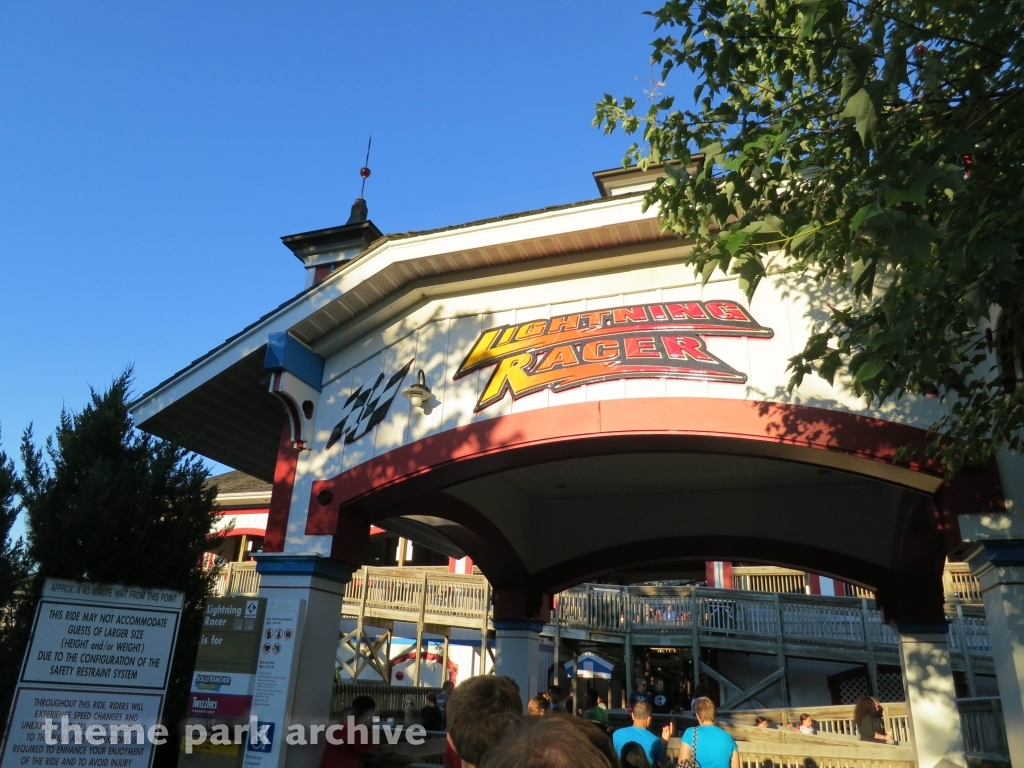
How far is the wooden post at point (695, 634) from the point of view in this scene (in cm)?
1915

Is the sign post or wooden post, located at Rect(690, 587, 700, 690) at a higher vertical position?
wooden post, located at Rect(690, 587, 700, 690)

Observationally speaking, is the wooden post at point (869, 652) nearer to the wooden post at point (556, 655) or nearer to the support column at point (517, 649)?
the wooden post at point (556, 655)

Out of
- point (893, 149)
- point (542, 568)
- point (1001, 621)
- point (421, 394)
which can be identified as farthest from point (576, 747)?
point (542, 568)

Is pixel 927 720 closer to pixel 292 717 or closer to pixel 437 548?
pixel 292 717

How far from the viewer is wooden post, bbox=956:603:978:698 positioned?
662 inches

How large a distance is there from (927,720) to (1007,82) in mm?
7987

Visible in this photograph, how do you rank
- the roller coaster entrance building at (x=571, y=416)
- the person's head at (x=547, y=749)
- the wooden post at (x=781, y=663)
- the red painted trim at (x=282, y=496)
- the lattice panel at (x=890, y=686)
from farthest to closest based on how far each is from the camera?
1. the wooden post at (x=781, y=663)
2. the lattice panel at (x=890, y=686)
3. the red painted trim at (x=282, y=496)
4. the roller coaster entrance building at (x=571, y=416)
5. the person's head at (x=547, y=749)

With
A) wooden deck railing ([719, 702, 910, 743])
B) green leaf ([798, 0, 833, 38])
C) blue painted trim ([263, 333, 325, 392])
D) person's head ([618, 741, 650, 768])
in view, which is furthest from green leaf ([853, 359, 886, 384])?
wooden deck railing ([719, 702, 910, 743])

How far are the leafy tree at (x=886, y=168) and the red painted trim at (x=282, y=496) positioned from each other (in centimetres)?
527

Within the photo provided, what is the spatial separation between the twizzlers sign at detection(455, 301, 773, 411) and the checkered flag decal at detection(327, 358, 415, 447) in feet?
2.91

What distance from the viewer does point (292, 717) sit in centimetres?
771

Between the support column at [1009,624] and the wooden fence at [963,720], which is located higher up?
the support column at [1009,624]

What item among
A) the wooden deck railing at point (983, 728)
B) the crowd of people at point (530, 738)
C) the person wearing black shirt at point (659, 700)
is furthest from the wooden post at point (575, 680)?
the crowd of people at point (530, 738)

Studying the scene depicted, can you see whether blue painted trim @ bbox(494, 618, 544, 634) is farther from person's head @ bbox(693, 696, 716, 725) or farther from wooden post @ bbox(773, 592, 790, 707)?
wooden post @ bbox(773, 592, 790, 707)
